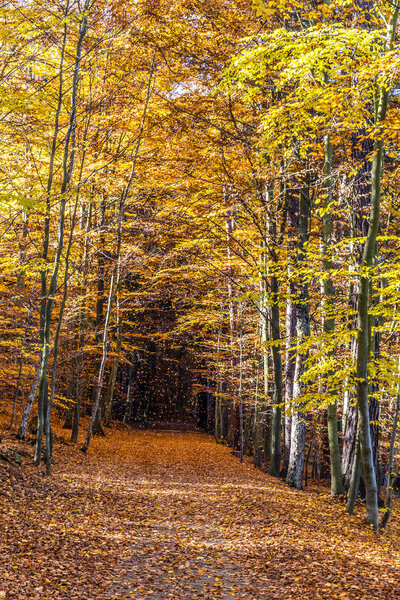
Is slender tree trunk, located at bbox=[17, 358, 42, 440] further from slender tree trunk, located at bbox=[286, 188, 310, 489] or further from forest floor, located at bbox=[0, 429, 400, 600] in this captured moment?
slender tree trunk, located at bbox=[286, 188, 310, 489]

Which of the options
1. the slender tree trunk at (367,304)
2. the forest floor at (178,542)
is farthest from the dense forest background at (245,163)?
the forest floor at (178,542)

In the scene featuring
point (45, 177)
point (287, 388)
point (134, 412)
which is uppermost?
point (45, 177)

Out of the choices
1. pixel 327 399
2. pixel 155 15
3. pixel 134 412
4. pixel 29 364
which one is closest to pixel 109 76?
pixel 155 15

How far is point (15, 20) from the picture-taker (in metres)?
10.0

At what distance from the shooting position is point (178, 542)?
6.92m

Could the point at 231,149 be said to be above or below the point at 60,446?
above

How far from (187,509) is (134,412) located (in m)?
29.5

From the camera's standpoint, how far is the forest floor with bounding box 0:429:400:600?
5164mm

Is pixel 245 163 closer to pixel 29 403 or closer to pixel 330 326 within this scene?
pixel 330 326

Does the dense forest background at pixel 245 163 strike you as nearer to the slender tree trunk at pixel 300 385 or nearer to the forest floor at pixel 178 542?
the slender tree trunk at pixel 300 385

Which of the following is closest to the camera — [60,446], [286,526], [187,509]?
[286,526]

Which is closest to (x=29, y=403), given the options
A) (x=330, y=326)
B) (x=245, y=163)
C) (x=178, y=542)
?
(x=178, y=542)

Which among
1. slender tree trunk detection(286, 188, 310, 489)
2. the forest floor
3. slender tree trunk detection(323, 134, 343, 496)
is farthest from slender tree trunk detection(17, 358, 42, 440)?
slender tree trunk detection(323, 134, 343, 496)

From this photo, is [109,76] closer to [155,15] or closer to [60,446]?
[155,15]
